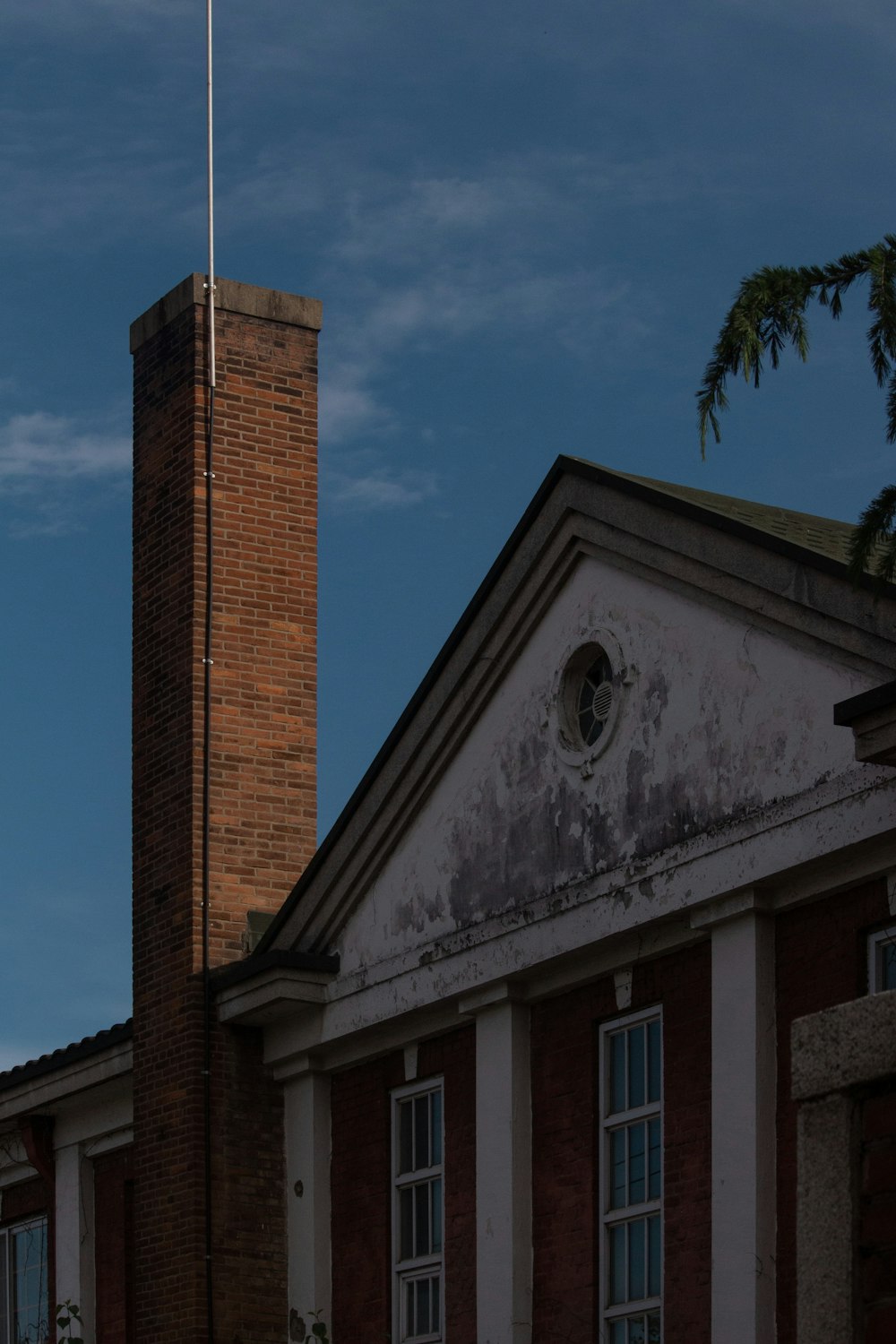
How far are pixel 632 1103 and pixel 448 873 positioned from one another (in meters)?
2.55

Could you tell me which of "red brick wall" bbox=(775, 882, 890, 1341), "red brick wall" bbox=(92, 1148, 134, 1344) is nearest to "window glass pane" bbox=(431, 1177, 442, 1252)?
"red brick wall" bbox=(775, 882, 890, 1341)

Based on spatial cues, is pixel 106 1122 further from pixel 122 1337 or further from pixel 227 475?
pixel 227 475

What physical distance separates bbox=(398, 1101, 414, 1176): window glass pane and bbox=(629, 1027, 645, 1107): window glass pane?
2.46 metres

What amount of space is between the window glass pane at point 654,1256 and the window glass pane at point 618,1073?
30.1 inches

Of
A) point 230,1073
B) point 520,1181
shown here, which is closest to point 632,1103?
point 520,1181

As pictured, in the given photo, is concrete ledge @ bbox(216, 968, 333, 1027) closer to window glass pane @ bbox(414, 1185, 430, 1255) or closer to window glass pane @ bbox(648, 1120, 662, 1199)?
window glass pane @ bbox(414, 1185, 430, 1255)

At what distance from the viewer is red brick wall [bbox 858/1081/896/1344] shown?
6.28m

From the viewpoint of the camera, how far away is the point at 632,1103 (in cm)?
1403

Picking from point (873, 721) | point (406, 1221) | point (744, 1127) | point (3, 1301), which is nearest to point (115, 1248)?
point (3, 1301)

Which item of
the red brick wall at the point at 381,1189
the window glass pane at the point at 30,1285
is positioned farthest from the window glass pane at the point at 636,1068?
the window glass pane at the point at 30,1285

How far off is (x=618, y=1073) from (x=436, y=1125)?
2.00 m

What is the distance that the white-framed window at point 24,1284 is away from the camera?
66.2ft

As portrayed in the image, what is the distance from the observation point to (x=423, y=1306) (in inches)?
615

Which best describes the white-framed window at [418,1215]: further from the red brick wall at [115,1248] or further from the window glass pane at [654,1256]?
the red brick wall at [115,1248]
